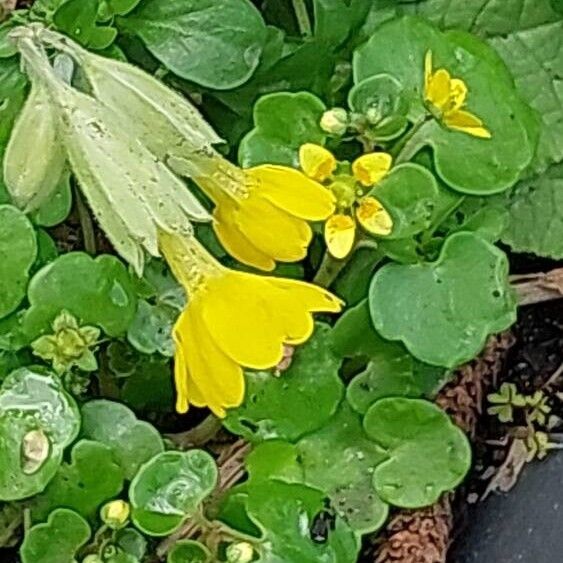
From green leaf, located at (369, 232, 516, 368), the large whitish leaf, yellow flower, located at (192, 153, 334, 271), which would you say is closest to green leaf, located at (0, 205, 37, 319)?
the large whitish leaf

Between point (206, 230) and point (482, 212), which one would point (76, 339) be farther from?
point (482, 212)

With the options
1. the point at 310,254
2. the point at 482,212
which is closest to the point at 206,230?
the point at 310,254

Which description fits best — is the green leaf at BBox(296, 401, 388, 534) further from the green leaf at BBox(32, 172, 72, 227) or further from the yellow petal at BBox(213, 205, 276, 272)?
the green leaf at BBox(32, 172, 72, 227)

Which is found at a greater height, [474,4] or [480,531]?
[474,4]

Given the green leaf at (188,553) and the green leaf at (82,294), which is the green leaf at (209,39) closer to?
the green leaf at (82,294)

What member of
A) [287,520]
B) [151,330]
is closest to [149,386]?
[151,330]

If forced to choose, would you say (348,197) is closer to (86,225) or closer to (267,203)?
(267,203)
